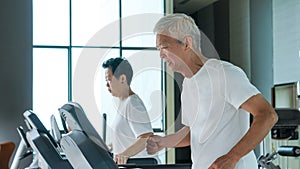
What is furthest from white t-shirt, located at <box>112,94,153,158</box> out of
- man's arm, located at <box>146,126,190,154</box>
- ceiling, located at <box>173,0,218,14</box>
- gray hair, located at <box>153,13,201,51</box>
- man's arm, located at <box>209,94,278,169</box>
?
ceiling, located at <box>173,0,218,14</box>

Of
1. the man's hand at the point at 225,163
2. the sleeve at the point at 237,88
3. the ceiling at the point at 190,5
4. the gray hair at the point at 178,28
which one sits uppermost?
the ceiling at the point at 190,5

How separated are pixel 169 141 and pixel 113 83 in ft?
2.84

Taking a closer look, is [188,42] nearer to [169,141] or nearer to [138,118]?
[169,141]

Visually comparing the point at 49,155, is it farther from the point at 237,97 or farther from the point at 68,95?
the point at 68,95

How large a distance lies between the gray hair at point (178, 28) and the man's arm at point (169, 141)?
15.1 inches

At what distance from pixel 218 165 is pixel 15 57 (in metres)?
5.77

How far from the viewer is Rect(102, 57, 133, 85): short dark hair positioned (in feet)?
9.45

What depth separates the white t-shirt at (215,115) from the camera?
5.86 ft

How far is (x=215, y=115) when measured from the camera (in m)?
1.86

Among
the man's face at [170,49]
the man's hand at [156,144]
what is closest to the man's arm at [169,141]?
the man's hand at [156,144]

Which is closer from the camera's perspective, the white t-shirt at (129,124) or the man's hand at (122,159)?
the man's hand at (122,159)

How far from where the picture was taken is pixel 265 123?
1.60 m

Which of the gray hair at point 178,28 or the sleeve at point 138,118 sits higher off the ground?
the gray hair at point 178,28

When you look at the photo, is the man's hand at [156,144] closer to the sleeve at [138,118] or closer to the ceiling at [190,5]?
the sleeve at [138,118]
